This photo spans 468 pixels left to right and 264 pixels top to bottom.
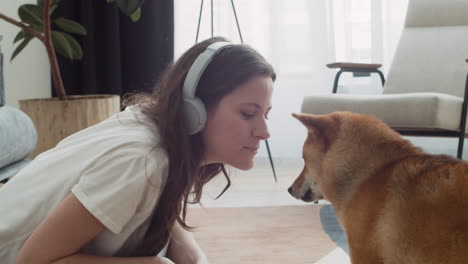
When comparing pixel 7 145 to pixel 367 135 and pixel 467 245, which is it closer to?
pixel 367 135

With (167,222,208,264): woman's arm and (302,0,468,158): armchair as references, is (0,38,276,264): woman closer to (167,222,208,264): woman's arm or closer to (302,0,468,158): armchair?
(167,222,208,264): woman's arm

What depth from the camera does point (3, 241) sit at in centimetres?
89

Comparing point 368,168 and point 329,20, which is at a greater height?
point 329,20

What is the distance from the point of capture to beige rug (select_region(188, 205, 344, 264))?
167 cm

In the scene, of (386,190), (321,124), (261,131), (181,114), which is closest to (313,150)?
(321,124)

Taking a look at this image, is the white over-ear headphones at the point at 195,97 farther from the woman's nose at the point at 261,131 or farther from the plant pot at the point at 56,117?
the plant pot at the point at 56,117

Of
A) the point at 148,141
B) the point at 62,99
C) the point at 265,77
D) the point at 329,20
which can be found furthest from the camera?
the point at 329,20

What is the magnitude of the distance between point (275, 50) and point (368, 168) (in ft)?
7.66

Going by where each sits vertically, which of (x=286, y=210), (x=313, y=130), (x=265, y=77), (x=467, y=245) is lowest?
(x=286, y=210)

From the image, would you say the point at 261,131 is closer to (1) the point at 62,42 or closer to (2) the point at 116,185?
(2) the point at 116,185

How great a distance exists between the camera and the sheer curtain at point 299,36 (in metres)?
3.37

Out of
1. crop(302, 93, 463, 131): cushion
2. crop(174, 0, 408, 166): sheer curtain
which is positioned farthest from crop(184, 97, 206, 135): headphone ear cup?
crop(174, 0, 408, 166): sheer curtain

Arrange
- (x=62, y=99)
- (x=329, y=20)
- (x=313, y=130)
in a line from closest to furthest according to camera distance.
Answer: (x=313, y=130)
(x=62, y=99)
(x=329, y=20)

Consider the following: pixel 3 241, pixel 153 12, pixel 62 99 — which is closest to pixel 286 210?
pixel 62 99
